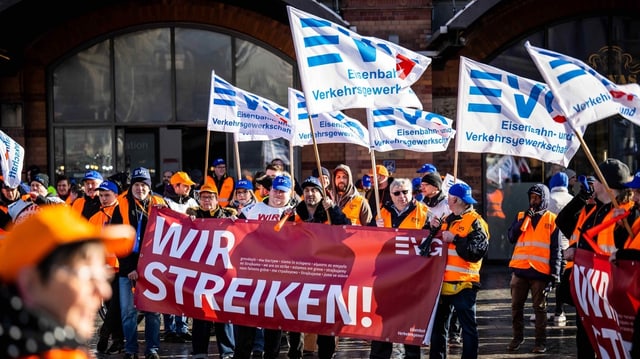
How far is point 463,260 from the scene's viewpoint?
7.24 m

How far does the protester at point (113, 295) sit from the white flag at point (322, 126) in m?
2.73

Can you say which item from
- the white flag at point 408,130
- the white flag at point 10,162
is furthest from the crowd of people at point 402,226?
the white flag at point 408,130

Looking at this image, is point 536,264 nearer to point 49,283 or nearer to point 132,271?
point 132,271

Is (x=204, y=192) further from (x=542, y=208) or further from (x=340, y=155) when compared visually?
(x=340, y=155)

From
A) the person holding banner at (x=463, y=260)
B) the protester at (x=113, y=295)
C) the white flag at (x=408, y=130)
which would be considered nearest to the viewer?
the person holding banner at (x=463, y=260)

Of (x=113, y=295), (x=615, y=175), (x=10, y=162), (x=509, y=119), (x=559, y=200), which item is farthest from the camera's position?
(x=559, y=200)

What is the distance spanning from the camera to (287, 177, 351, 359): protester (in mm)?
7492

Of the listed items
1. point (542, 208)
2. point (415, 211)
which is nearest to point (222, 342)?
point (415, 211)

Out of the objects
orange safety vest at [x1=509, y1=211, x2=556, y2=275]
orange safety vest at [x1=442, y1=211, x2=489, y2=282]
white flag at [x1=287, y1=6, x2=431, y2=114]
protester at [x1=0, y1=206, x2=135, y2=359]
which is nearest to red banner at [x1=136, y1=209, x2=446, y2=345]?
orange safety vest at [x1=442, y1=211, x2=489, y2=282]

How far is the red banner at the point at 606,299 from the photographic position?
597cm

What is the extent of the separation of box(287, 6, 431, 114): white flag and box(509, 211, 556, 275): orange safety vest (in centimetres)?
235

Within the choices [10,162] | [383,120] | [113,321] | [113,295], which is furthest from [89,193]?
[383,120]

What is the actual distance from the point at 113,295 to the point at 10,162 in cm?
228

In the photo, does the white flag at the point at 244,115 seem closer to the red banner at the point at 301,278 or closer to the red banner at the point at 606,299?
the red banner at the point at 301,278
